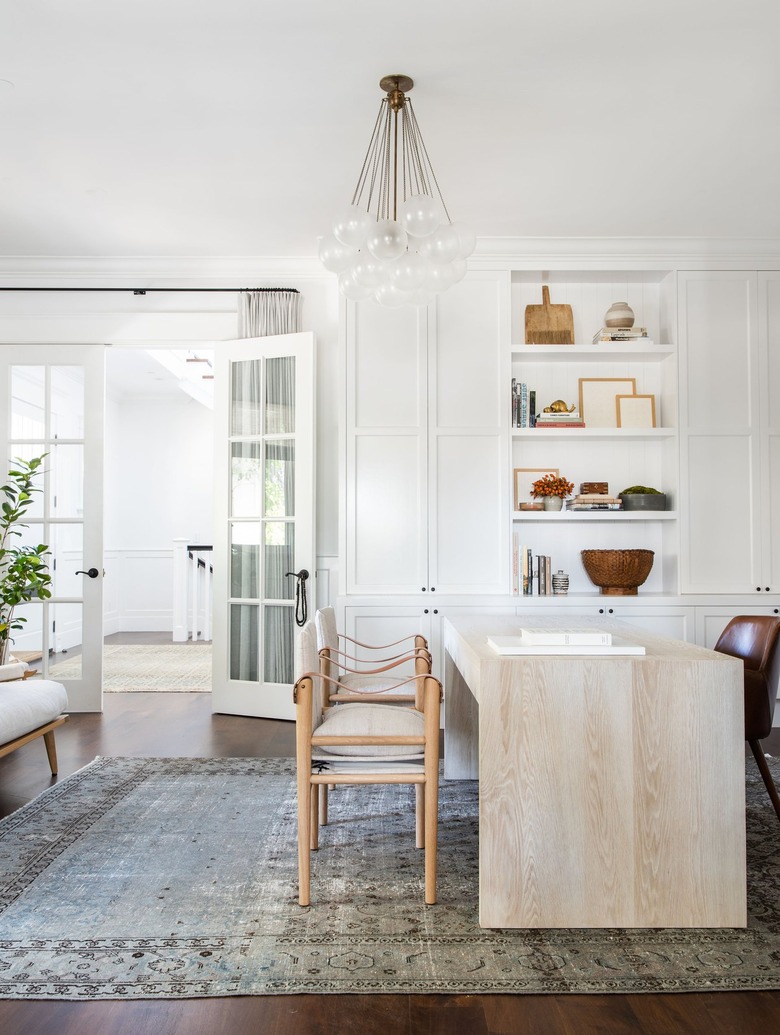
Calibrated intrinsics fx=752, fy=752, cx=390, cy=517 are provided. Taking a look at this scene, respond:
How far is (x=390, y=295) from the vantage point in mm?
2922

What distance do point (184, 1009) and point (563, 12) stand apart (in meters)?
3.05

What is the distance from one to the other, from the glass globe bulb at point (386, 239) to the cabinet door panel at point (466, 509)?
1.82 metres

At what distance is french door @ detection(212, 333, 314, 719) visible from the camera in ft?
14.8

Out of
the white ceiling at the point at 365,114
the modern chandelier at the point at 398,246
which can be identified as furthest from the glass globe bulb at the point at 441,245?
the white ceiling at the point at 365,114

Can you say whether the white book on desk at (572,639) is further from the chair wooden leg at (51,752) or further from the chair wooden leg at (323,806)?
the chair wooden leg at (51,752)

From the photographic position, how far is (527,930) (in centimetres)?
206

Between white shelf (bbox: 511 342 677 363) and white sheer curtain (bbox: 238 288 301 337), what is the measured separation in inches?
54.6

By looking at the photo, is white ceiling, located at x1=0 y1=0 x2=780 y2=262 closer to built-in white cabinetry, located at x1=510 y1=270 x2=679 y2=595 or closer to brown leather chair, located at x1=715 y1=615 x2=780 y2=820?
built-in white cabinetry, located at x1=510 y1=270 x2=679 y2=595

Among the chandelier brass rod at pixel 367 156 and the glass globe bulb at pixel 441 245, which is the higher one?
the chandelier brass rod at pixel 367 156

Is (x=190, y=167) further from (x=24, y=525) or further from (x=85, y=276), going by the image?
(x=24, y=525)

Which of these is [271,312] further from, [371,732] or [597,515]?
[371,732]

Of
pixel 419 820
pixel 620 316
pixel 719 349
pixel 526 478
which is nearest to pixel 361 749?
pixel 419 820

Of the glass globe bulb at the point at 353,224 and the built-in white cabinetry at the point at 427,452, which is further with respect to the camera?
the built-in white cabinetry at the point at 427,452

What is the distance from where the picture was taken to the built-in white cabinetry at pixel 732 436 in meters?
4.32
